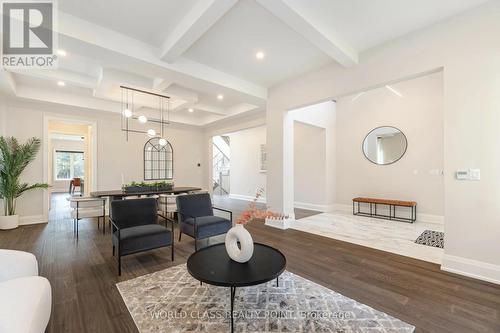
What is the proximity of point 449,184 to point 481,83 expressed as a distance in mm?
1259

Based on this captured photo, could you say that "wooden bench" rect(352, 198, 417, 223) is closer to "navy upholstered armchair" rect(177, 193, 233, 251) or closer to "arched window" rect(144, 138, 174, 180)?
"navy upholstered armchair" rect(177, 193, 233, 251)

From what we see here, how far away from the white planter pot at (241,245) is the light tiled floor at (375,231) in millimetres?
2691

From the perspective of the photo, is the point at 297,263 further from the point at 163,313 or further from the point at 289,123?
the point at 289,123

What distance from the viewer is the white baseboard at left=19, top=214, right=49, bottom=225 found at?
5.28 meters

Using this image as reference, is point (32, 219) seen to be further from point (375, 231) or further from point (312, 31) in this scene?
point (375, 231)

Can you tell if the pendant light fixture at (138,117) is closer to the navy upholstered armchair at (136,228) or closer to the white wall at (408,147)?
the navy upholstered armchair at (136,228)

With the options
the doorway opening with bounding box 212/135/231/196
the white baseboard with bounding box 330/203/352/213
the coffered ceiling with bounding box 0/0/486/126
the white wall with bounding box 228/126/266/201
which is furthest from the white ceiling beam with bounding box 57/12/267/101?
the doorway opening with bounding box 212/135/231/196

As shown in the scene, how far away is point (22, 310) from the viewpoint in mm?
1386

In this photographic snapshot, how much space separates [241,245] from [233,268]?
217 mm

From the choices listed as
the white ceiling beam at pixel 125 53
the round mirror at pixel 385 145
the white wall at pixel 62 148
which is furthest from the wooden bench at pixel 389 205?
the white wall at pixel 62 148

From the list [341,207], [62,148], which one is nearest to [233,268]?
[341,207]

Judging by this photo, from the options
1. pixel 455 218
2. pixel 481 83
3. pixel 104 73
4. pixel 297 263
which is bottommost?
pixel 297 263

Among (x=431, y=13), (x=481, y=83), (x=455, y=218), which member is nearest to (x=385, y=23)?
(x=431, y=13)

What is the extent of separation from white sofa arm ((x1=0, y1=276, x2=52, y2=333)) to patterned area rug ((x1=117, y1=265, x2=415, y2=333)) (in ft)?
2.26
